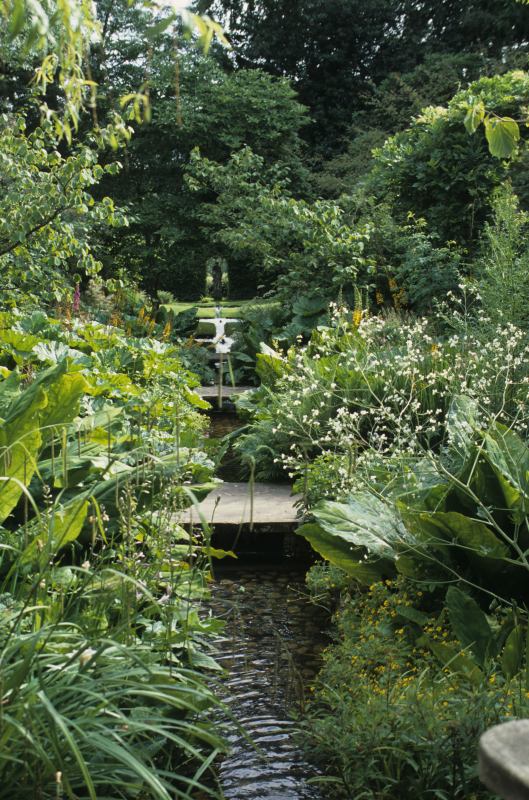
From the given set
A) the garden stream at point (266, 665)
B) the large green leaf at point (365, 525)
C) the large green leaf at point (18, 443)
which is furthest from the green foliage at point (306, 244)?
the large green leaf at point (18, 443)

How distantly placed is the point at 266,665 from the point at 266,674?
0.33 ft

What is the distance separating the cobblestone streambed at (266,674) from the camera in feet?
9.32

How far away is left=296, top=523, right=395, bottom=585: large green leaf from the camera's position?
3.87 meters

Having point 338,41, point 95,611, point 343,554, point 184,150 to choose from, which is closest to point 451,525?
point 343,554

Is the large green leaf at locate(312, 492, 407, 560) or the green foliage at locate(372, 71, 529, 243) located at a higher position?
the green foliage at locate(372, 71, 529, 243)

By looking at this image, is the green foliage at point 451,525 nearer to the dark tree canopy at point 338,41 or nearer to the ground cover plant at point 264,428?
the ground cover plant at point 264,428

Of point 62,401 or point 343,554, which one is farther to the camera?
point 343,554

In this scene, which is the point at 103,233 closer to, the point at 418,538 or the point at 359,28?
the point at 359,28

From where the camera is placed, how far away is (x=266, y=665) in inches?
149

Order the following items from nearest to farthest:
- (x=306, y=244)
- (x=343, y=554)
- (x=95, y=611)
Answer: (x=95, y=611)
(x=343, y=554)
(x=306, y=244)

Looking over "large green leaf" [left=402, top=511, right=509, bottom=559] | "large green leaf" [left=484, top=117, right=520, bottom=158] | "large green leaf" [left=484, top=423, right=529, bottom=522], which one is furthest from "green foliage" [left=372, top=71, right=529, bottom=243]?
"large green leaf" [left=484, top=117, right=520, bottom=158]

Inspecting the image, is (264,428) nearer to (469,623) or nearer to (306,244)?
(469,623)

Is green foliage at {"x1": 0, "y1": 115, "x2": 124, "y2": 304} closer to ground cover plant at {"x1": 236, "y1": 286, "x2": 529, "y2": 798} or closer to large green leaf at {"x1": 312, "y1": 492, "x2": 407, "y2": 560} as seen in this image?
ground cover plant at {"x1": 236, "y1": 286, "x2": 529, "y2": 798}

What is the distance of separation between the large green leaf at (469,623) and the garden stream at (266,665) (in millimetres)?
604
